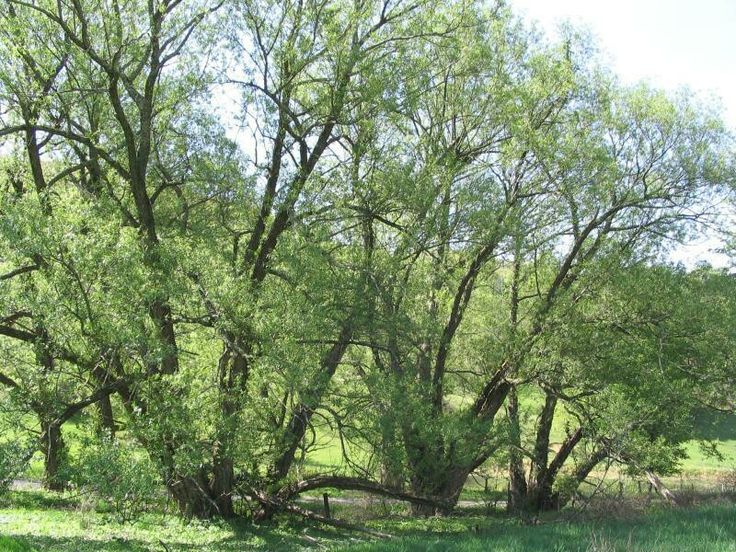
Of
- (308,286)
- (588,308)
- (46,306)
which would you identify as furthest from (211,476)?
(588,308)

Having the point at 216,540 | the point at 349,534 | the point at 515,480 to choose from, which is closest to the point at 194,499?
the point at 216,540

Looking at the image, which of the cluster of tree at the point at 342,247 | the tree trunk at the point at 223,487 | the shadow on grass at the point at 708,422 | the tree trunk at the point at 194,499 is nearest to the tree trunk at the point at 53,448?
the cluster of tree at the point at 342,247

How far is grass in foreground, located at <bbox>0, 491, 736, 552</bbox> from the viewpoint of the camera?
368 inches

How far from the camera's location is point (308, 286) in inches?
542

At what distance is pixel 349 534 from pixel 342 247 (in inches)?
264

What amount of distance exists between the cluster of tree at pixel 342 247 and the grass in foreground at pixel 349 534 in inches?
37.2

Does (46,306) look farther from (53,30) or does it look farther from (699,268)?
(699,268)

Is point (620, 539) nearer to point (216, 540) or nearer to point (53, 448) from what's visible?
point (216, 540)

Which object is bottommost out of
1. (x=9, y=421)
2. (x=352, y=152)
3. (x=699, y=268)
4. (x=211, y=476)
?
(x=211, y=476)

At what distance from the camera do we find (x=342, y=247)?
15508 mm

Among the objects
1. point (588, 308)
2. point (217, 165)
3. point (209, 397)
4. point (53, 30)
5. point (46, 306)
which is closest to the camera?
point (46, 306)

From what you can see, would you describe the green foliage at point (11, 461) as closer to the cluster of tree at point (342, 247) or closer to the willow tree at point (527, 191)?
the cluster of tree at point (342, 247)

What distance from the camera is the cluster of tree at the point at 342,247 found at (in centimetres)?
1249

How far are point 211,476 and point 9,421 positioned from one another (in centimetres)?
562
